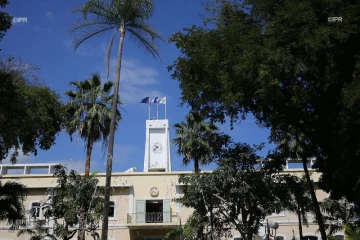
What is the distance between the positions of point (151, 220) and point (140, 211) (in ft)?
3.02

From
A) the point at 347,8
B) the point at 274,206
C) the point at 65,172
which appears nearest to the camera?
the point at 347,8

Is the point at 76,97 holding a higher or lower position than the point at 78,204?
higher

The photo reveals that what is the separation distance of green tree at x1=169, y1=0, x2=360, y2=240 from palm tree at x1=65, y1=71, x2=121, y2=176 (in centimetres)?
988

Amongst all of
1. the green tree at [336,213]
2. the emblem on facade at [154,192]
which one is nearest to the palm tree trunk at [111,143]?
the emblem on facade at [154,192]

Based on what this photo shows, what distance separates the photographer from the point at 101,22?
17.1 metres

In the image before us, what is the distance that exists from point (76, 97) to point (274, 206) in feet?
49.3

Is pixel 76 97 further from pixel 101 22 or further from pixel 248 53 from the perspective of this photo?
pixel 248 53

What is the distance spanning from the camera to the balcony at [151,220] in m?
28.7

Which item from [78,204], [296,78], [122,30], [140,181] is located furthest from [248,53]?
[140,181]

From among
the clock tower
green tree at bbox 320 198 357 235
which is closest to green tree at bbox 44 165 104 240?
green tree at bbox 320 198 357 235

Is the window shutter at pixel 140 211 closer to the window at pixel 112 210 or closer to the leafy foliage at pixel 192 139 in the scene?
the window at pixel 112 210

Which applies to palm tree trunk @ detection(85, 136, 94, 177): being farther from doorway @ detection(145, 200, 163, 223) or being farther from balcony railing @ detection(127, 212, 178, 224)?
doorway @ detection(145, 200, 163, 223)

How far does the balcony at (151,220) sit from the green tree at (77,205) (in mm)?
7668

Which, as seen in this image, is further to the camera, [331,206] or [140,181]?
[140,181]
